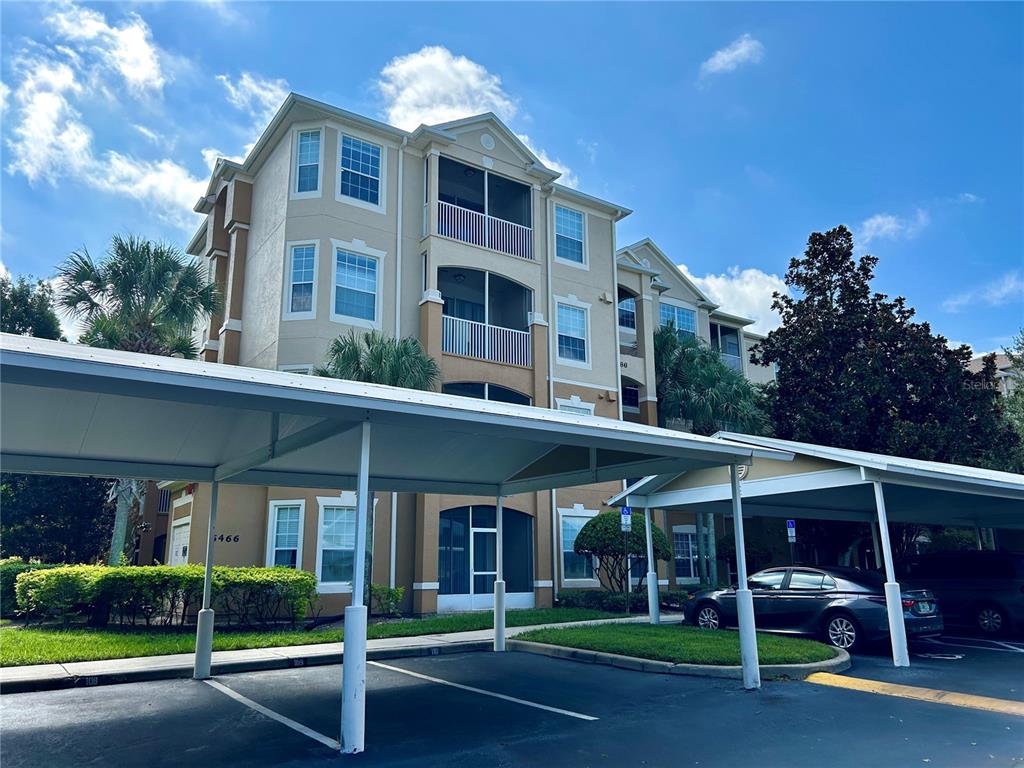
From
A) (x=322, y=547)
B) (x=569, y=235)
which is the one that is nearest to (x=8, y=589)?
(x=322, y=547)

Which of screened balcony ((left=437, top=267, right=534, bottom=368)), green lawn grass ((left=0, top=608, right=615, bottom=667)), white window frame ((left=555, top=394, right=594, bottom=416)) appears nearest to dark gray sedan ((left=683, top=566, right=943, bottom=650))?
green lawn grass ((left=0, top=608, right=615, bottom=667))

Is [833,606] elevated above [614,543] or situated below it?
below

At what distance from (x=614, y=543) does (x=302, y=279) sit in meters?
11.3

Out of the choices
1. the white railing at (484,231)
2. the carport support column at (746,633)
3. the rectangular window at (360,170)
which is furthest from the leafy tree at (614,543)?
the rectangular window at (360,170)

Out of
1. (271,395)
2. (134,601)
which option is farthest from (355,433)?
(134,601)

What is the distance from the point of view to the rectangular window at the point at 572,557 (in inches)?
925

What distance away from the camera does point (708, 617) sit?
50.0ft

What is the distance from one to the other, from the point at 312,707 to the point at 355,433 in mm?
3213

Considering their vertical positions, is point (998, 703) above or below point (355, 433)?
below

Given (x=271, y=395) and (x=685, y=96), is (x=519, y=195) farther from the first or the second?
(x=271, y=395)

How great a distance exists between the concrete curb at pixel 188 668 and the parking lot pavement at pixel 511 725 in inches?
15.8

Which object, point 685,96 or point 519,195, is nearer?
point 685,96

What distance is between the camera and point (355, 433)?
9156 mm

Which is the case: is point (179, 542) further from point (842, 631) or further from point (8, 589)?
point (842, 631)
